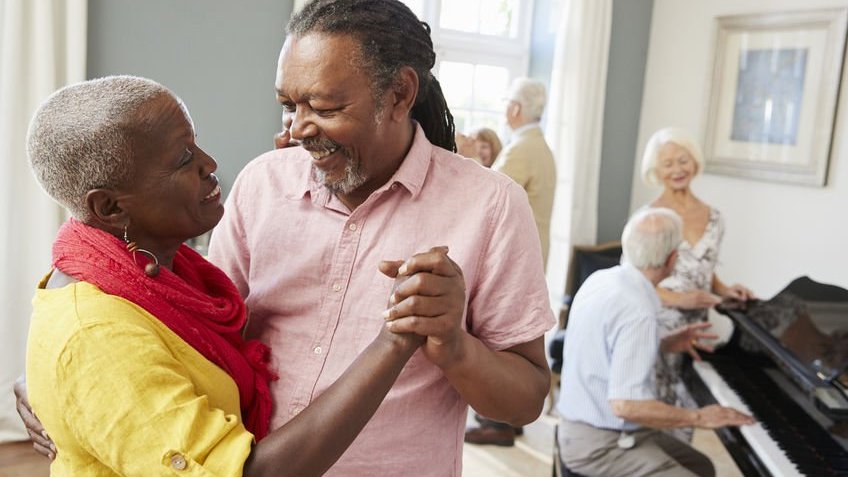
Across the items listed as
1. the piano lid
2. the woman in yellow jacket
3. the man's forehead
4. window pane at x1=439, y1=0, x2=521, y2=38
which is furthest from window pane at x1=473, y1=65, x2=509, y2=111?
the woman in yellow jacket

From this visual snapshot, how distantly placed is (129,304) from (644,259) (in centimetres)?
206

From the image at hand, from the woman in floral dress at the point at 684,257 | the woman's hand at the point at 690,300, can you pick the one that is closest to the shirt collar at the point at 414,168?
the woman in floral dress at the point at 684,257

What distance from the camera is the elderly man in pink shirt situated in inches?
43.4

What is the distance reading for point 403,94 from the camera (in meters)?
1.19

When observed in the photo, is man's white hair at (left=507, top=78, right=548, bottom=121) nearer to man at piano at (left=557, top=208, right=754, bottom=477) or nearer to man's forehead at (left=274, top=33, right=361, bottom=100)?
man at piano at (left=557, top=208, right=754, bottom=477)

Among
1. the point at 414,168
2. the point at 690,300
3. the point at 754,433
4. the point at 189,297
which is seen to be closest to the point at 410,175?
the point at 414,168

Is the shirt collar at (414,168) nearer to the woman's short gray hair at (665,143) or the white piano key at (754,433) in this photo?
the white piano key at (754,433)

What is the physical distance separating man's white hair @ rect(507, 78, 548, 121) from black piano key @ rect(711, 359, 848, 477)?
1.69 meters

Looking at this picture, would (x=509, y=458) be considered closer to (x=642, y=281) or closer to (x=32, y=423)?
(x=642, y=281)

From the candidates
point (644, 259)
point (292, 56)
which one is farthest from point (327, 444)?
point (644, 259)

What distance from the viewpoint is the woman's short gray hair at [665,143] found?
3629mm

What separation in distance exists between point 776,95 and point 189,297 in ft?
13.6

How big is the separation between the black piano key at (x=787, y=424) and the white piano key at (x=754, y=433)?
0.06 feet

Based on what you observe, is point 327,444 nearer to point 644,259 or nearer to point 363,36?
point 363,36
